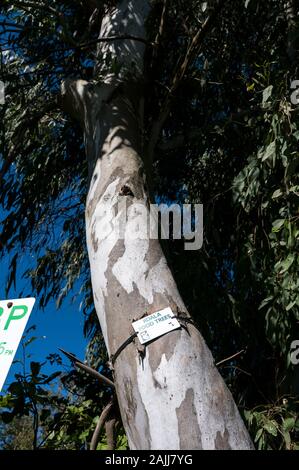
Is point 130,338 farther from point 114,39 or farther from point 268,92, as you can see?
point 114,39

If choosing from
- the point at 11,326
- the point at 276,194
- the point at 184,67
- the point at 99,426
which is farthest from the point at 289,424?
the point at 184,67

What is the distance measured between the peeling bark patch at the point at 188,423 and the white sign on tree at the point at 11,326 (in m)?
0.48

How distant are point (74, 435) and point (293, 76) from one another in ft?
6.73

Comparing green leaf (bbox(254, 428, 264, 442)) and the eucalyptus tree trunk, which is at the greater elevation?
the eucalyptus tree trunk

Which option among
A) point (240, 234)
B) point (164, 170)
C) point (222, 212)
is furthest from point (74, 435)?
point (164, 170)

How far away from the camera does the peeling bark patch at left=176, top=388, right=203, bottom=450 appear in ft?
5.37

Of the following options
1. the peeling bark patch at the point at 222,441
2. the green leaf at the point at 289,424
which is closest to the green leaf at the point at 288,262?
the green leaf at the point at 289,424

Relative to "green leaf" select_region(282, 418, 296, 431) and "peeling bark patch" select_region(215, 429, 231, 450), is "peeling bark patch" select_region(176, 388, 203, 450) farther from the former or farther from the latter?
"green leaf" select_region(282, 418, 296, 431)

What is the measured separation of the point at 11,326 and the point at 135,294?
55cm

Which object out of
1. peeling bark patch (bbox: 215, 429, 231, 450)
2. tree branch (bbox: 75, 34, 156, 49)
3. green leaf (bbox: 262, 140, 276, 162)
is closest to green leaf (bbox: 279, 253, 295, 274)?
green leaf (bbox: 262, 140, 276, 162)

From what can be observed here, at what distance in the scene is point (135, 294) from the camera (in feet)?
6.82

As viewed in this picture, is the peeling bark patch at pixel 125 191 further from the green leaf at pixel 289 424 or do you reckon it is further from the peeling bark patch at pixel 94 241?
the green leaf at pixel 289 424
